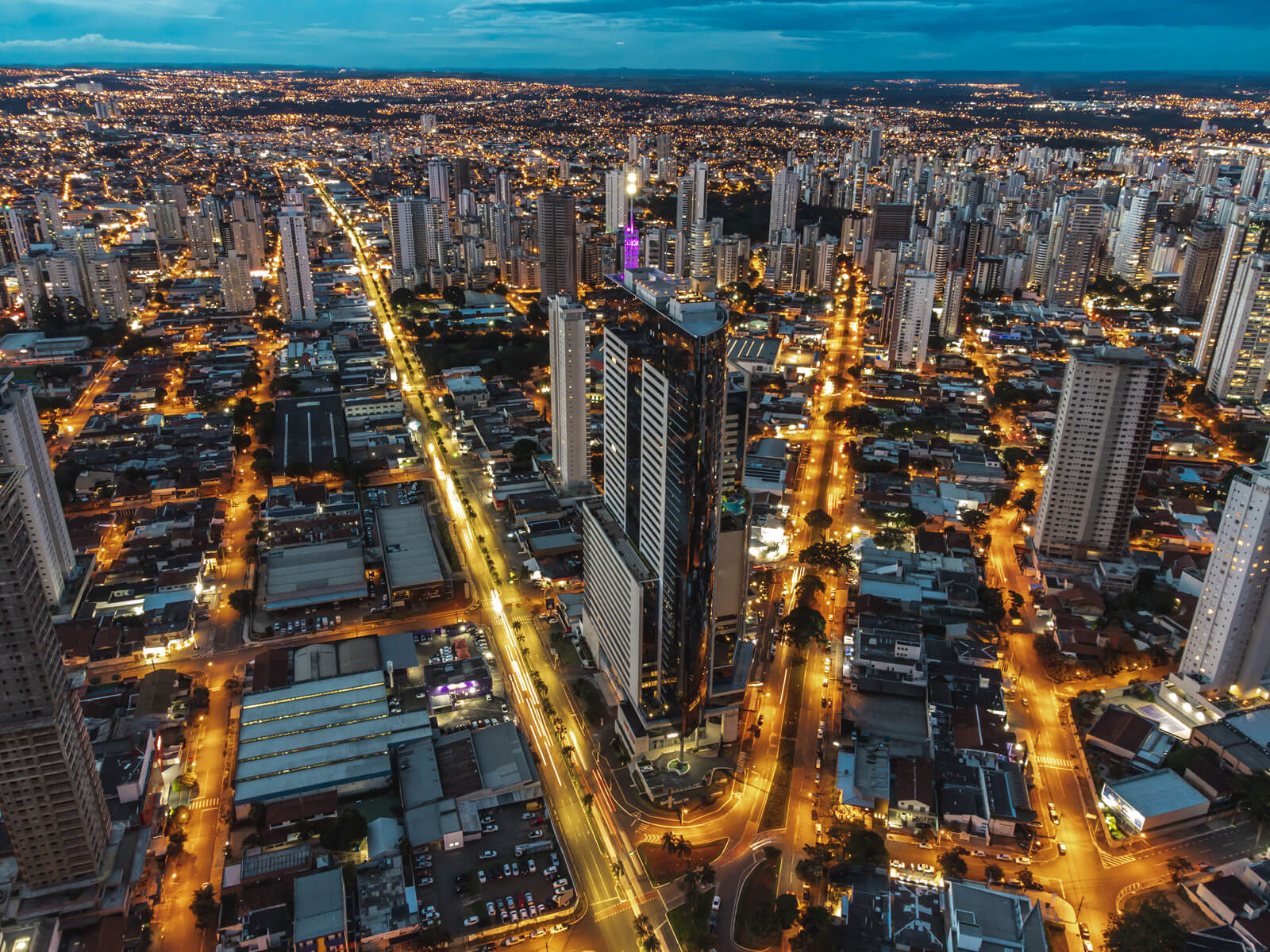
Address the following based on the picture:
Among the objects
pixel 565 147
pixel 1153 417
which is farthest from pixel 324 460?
pixel 565 147

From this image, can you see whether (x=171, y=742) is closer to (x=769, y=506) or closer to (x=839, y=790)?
(x=839, y=790)

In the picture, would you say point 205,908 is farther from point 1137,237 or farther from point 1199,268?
point 1137,237

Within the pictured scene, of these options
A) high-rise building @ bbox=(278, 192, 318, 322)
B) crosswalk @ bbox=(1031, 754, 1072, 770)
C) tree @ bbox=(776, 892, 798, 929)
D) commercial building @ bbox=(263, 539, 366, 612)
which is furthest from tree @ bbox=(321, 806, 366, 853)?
high-rise building @ bbox=(278, 192, 318, 322)

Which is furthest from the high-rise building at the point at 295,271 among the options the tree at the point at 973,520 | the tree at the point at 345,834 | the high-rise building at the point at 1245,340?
the high-rise building at the point at 1245,340

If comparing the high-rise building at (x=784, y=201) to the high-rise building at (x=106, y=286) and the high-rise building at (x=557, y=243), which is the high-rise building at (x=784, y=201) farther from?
the high-rise building at (x=106, y=286)

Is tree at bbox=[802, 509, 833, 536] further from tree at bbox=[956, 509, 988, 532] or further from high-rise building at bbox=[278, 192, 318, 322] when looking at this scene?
high-rise building at bbox=[278, 192, 318, 322]
